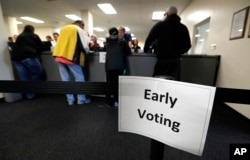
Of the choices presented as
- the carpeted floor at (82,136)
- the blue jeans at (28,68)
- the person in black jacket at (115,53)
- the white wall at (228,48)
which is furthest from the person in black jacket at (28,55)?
the white wall at (228,48)

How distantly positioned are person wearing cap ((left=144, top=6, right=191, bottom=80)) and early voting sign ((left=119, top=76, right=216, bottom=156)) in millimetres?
1433

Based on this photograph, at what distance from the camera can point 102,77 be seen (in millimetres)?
2596

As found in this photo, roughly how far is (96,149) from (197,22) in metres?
4.02

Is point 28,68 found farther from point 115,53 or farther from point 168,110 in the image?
point 168,110

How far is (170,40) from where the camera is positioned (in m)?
1.76

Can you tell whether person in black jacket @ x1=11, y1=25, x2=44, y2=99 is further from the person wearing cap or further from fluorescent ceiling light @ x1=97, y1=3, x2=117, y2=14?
fluorescent ceiling light @ x1=97, y1=3, x2=117, y2=14

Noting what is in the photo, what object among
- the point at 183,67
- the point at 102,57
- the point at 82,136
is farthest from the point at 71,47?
the point at 183,67

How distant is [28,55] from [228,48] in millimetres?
3375

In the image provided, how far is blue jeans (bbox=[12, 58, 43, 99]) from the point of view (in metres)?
2.48

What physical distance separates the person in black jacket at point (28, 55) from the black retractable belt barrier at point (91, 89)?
84.7 inches

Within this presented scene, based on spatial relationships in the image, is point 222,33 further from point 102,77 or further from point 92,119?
point 92,119

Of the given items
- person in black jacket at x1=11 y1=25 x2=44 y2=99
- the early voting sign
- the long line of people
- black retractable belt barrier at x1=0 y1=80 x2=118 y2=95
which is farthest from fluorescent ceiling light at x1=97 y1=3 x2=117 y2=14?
the early voting sign

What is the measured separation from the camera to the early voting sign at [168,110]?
14.4 inches

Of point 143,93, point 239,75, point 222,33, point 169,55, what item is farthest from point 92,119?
point 222,33
